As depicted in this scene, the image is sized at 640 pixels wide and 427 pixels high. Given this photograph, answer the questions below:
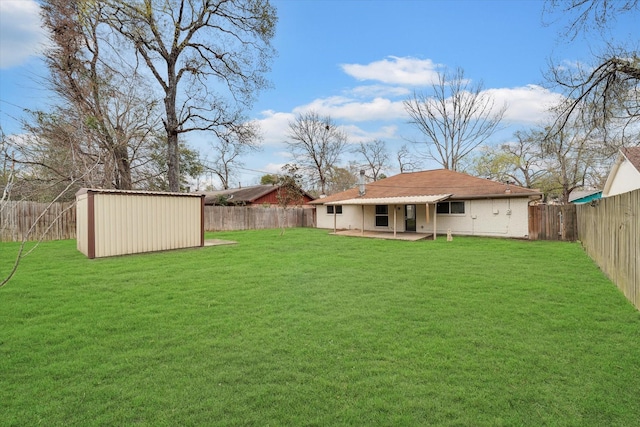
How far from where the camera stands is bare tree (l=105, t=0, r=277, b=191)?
15336 mm

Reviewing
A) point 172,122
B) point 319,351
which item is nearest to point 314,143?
point 172,122

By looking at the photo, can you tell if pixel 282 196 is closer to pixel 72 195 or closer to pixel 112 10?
pixel 72 195

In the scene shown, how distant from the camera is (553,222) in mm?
13547

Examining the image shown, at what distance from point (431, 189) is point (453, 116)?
45.1 ft

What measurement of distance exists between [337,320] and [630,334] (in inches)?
131

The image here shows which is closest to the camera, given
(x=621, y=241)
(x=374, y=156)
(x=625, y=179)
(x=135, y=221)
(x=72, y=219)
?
(x=621, y=241)

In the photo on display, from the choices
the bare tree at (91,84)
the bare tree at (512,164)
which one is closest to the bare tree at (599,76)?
the bare tree at (91,84)

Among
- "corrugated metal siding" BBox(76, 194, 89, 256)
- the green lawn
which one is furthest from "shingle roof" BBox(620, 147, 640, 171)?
"corrugated metal siding" BBox(76, 194, 89, 256)

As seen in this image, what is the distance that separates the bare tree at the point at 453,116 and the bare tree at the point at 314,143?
32.3 ft

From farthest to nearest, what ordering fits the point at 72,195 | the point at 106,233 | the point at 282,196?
1. the point at 282,196
2. the point at 72,195
3. the point at 106,233

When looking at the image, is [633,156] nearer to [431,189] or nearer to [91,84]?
[431,189]

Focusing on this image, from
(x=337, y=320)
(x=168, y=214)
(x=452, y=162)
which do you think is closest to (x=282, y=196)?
(x=168, y=214)

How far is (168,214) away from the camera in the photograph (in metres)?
10.9

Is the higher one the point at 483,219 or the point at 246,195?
the point at 246,195
